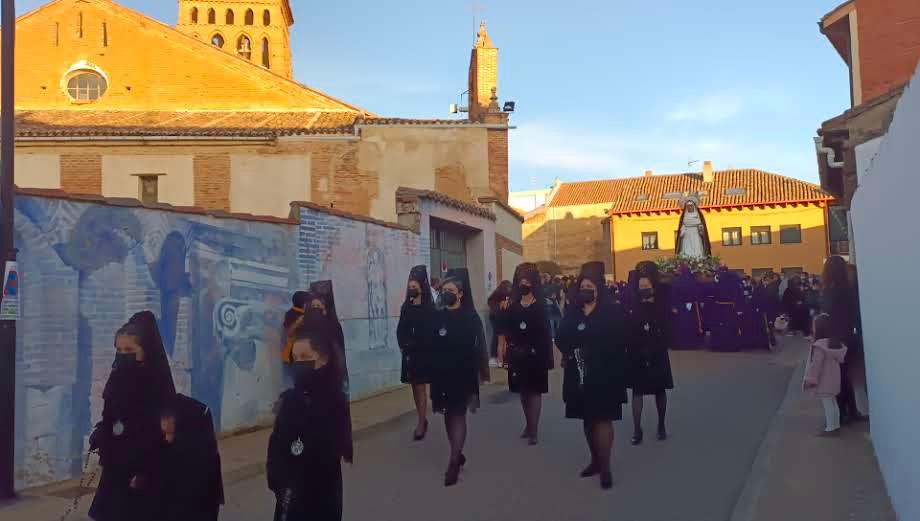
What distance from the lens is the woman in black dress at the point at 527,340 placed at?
8.16 m

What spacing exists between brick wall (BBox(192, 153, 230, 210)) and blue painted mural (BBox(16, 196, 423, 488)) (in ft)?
37.8

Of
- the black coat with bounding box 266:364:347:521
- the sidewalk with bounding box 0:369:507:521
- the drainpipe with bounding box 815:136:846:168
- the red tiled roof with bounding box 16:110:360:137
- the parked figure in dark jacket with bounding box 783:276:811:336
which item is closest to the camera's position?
the black coat with bounding box 266:364:347:521

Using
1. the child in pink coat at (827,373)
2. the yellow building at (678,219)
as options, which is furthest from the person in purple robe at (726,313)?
the yellow building at (678,219)

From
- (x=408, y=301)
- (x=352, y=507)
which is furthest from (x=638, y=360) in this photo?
(x=352, y=507)

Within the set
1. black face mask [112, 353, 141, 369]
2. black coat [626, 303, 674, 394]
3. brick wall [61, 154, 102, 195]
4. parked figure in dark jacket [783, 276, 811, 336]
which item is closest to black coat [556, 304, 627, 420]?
black coat [626, 303, 674, 394]

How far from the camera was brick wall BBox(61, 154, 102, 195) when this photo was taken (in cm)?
2173

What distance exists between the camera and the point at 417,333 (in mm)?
8367

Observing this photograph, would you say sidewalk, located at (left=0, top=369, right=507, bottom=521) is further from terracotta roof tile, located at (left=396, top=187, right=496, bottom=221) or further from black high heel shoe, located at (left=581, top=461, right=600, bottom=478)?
terracotta roof tile, located at (left=396, top=187, right=496, bottom=221)

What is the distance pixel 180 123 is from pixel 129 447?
21598 mm

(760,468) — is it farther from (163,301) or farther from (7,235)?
(7,235)

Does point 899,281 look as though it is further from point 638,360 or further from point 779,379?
point 779,379

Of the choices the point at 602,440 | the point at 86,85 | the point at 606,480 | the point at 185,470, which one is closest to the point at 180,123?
the point at 86,85

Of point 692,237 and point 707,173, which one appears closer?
point 692,237

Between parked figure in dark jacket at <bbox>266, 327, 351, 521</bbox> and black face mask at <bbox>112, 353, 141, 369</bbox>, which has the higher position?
black face mask at <bbox>112, 353, 141, 369</bbox>
